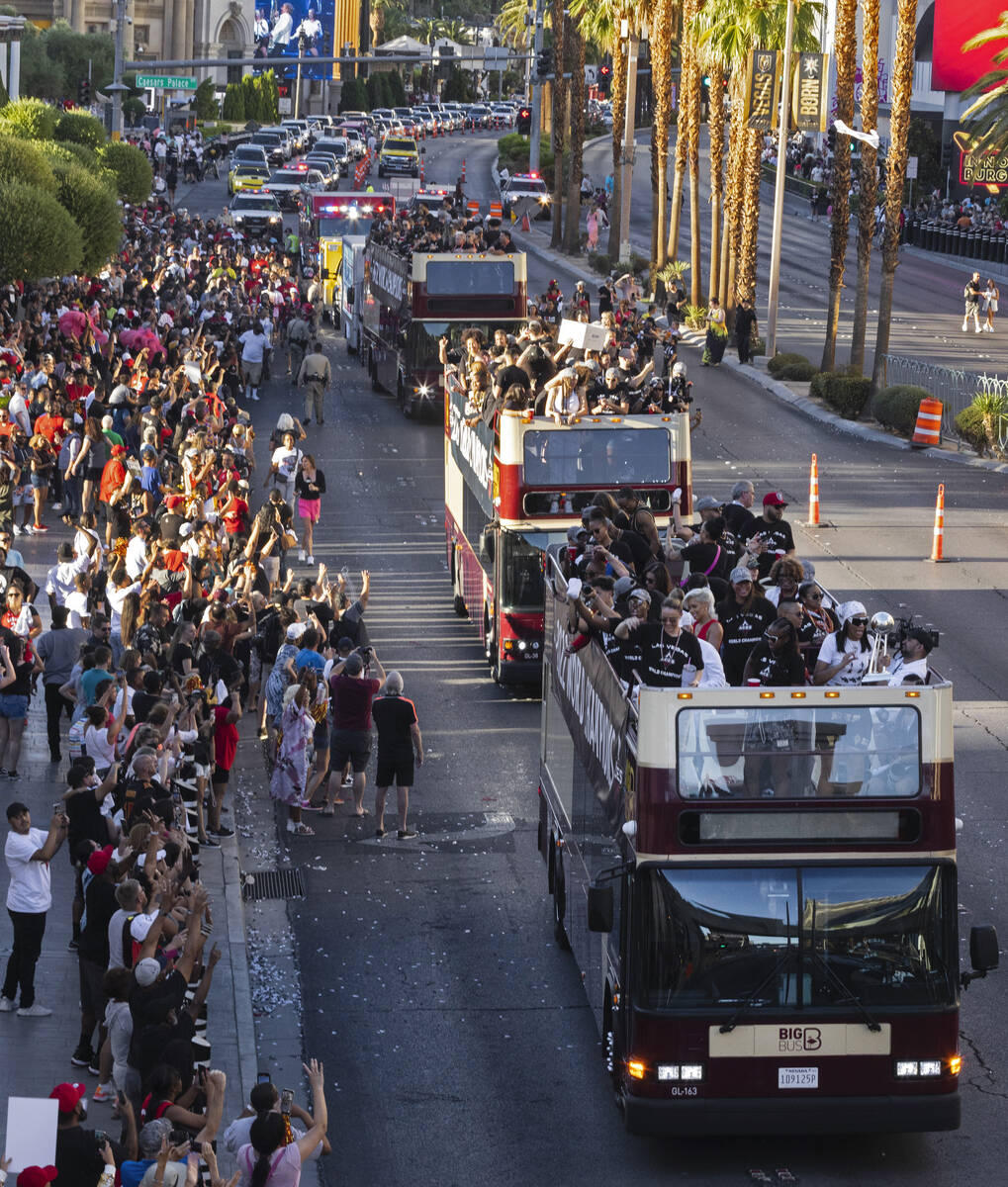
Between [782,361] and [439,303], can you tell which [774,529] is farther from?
[782,361]

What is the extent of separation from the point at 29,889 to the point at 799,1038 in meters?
5.00

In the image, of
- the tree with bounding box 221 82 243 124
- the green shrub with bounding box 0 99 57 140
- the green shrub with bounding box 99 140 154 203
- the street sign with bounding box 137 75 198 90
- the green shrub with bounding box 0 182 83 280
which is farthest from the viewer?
the tree with bounding box 221 82 243 124

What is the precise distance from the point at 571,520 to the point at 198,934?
10.2 m

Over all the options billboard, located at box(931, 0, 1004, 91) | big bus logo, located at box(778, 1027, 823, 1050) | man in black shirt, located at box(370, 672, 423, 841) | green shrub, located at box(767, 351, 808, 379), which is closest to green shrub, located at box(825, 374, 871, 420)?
green shrub, located at box(767, 351, 808, 379)

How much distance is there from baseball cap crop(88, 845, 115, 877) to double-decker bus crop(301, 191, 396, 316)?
39981mm

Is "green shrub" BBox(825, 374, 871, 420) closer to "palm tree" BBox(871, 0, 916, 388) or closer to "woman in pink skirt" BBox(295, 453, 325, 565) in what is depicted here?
"palm tree" BBox(871, 0, 916, 388)

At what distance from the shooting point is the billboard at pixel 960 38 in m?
84.1

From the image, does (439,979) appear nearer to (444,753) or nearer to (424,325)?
(444,753)

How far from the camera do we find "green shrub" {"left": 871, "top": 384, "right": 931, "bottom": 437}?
38469 millimetres

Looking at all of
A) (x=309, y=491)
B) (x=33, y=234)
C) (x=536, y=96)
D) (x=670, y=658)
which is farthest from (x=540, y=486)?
(x=536, y=96)

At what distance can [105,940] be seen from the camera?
1234 centimetres

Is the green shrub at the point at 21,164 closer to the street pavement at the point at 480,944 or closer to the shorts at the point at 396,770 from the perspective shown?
the street pavement at the point at 480,944

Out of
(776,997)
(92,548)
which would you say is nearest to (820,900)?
(776,997)

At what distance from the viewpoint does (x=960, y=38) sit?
277 ft
